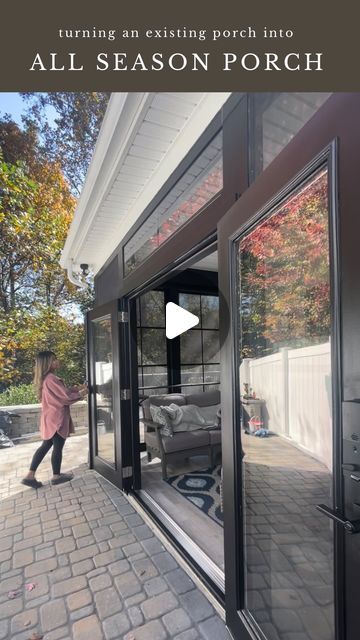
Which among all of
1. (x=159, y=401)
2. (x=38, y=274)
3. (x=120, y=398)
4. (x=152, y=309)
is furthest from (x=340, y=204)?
(x=38, y=274)

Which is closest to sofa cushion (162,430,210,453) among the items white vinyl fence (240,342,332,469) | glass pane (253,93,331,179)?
white vinyl fence (240,342,332,469)

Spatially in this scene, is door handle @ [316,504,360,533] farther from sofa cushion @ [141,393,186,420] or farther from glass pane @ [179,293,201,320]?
glass pane @ [179,293,201,320]

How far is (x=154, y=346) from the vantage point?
5.45 m

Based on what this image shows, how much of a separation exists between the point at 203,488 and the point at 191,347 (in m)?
2.78

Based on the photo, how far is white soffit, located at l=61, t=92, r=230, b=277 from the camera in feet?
5.62

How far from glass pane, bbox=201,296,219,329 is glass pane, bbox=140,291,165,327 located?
2.71 feet

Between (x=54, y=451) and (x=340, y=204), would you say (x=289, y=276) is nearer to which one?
(x=340, y=204)

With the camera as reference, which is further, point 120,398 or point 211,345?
point 211,345

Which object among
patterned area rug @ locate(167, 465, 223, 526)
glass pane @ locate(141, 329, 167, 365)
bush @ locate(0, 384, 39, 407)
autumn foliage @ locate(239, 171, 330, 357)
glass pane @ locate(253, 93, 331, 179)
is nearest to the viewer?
autumn foliage @ locate(239, 171, 330, 357)
